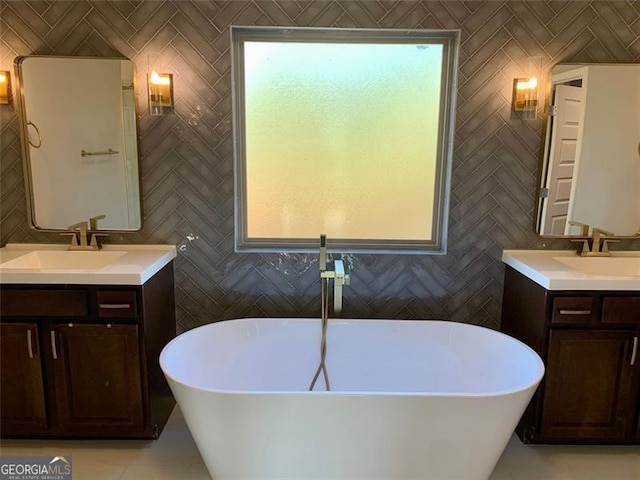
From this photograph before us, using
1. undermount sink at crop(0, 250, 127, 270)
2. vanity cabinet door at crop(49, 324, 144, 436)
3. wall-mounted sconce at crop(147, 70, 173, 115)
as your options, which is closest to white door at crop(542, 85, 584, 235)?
wall-mounted sconce at crop(147, 70, 173, 115)

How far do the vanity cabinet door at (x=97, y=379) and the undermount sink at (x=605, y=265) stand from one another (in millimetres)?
2339

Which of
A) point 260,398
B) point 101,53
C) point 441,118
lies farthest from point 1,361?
point 441,118

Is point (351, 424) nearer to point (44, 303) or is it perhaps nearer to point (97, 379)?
point (97, 379)

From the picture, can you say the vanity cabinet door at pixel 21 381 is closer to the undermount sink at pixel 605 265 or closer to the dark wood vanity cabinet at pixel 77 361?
the dark wood vanity cabinet at pixel 77 361

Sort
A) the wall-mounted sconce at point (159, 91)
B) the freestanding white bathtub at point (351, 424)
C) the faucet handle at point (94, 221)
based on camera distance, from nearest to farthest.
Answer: the freestanding white bathtub at point (351, 424)
the wall-mounted sconce at point (159, 91)
the faucet handle at point (94, 221)

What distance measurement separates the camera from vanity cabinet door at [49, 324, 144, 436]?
2232mm

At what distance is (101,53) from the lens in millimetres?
2504

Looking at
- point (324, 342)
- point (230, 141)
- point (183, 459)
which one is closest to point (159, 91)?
point (230, 141)

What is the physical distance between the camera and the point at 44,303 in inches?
86.5

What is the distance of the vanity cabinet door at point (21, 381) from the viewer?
221 centimetres

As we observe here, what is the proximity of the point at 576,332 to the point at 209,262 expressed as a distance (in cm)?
→ 196

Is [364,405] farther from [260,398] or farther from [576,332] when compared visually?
[576,332]

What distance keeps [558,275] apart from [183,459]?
2.02 m

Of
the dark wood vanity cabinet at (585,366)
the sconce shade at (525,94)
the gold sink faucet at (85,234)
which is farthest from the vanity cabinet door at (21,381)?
the sconce shade at (525,94)
